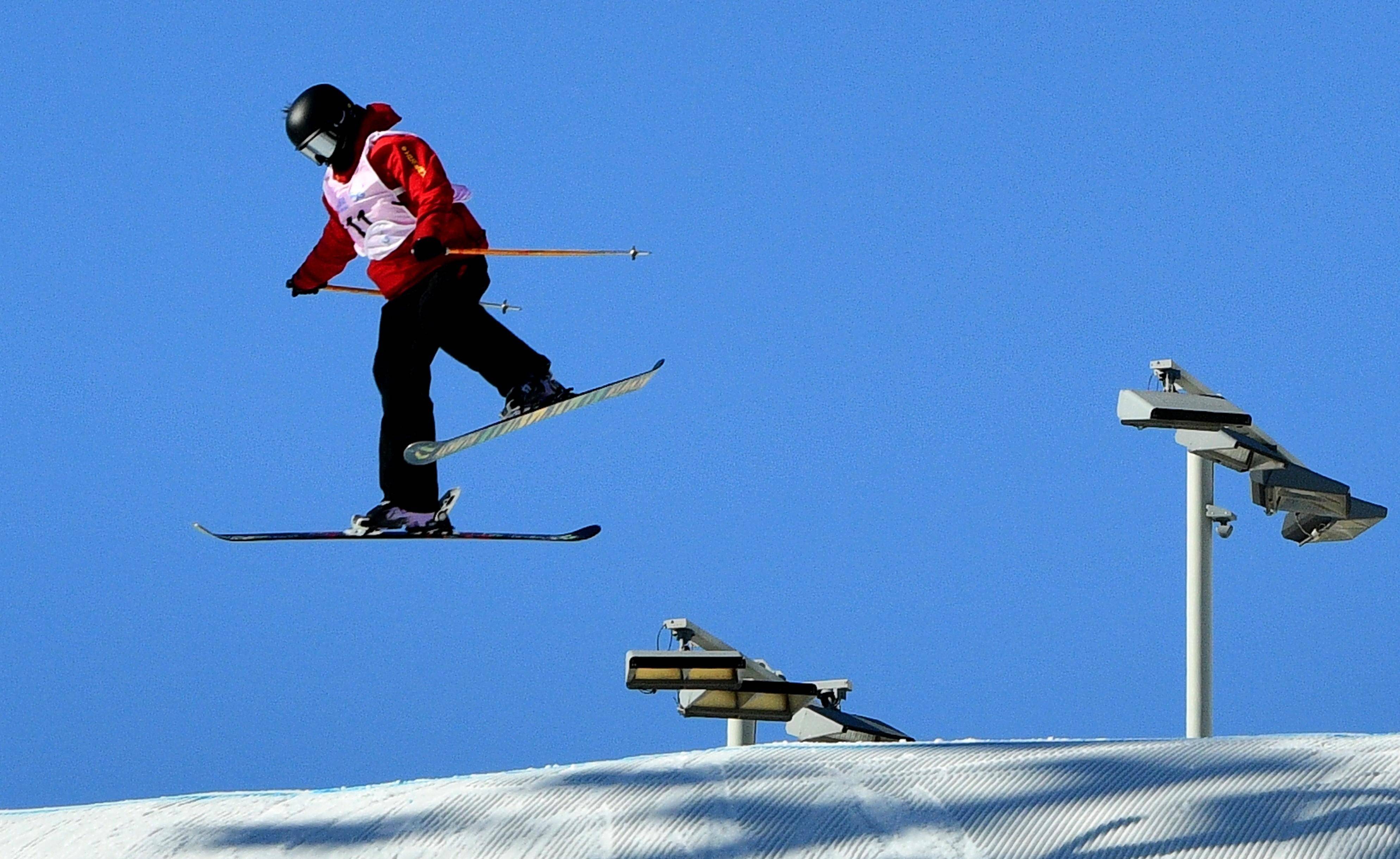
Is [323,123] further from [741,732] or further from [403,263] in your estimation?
[741,732]

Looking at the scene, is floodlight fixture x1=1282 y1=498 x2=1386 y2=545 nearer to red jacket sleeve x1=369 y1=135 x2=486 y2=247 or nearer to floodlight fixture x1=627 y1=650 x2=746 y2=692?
floodlight fixture x1=627 y1=650 x2=746 y2=692

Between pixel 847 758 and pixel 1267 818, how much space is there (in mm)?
1461

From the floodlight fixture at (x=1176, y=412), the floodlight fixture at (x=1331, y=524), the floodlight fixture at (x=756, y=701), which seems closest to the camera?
the floodlight fixture at (x=1176, y=412)

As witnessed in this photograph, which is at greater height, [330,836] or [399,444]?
[399,444]

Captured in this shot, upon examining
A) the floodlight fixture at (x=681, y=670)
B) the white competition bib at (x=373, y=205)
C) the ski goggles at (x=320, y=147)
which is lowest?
the floodlight fixture at (x=681, y=670)

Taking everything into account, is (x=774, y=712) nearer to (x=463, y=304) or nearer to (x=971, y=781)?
(x=463, y=304)

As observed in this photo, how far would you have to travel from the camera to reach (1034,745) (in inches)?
268

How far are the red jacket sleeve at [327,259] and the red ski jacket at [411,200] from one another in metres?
0.12

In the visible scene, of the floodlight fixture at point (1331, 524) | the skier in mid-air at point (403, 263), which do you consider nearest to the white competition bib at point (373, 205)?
the skier in mid-air at point (403, 263)

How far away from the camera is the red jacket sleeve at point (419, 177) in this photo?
10086 millimetres

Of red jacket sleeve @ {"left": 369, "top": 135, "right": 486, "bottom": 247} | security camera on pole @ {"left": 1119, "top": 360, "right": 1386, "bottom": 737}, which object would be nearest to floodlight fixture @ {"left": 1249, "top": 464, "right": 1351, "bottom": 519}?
security camera on pole @ {"left": 1119, "top": 360, "right": 1386, "bottom": 737}

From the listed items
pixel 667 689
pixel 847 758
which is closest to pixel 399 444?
pixel 667 689

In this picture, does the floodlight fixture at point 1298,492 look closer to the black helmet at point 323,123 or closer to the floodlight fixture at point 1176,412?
the floodlight fixture at point 1176,412

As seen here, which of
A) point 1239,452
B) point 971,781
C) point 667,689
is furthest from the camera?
point 667,689
